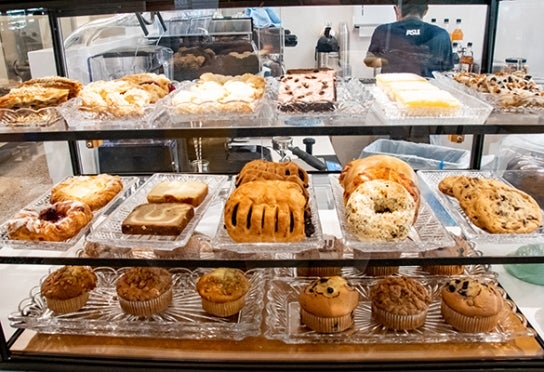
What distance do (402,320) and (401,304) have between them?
0.05 meters

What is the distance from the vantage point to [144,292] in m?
1.47

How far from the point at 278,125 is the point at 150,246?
1.53ft

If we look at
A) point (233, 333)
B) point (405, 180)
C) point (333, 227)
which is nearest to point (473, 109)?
point (405, 180)

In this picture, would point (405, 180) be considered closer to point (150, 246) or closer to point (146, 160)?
point (150, 246)

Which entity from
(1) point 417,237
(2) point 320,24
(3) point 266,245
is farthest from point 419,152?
(3) point 266,245

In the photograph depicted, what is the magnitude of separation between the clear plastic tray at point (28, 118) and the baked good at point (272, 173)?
0.53 metres

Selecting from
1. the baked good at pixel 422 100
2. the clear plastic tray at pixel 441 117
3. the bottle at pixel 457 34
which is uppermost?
the bottle at pixel 457 34

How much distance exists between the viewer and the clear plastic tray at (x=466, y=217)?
124 cm

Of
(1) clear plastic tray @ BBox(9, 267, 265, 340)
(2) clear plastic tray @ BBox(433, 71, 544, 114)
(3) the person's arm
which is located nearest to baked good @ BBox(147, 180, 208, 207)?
(1) clear plastic tray @ BBox(9, 267, 265, 340)

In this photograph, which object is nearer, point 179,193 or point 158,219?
point 158,219

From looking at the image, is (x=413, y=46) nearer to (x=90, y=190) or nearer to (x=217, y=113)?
(x=217, y=113)

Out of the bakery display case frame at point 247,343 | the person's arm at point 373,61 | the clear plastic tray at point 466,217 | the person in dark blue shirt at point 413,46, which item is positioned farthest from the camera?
the person's arm at point 373,61

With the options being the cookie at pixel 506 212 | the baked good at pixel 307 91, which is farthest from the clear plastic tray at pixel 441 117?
the cookie at pixel 506 212

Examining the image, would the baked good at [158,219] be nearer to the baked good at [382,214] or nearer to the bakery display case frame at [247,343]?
the bakery display case frame at [247,343]
